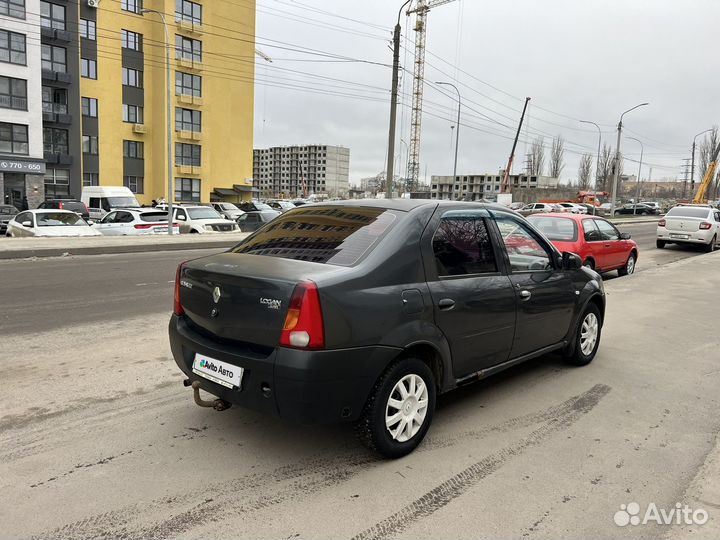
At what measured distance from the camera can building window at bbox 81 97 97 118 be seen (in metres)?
44.1

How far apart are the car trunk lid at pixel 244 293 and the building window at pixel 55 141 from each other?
1777 inches

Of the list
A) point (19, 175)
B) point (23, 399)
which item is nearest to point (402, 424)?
point (23, 399)

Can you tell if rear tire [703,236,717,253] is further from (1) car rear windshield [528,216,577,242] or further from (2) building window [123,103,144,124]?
(2) building window [123,103,144,124]

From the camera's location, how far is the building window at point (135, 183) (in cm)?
4703

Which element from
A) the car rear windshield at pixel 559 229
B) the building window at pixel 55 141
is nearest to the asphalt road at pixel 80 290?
the car rear windshield at pixel 559 229

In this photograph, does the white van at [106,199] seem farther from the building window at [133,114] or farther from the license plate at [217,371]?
the license plate at [217,371]

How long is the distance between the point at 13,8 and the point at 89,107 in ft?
28.0

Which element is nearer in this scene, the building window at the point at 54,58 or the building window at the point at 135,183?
the building window at the point at 54,58

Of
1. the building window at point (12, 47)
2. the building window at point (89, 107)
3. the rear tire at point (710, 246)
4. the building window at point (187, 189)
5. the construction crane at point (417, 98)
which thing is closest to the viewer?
the rear tire at point (710, 246)

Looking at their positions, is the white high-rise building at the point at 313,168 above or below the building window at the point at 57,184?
above

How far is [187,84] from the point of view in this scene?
4809 cm

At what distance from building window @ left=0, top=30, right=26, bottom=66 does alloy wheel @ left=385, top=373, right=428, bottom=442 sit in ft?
143

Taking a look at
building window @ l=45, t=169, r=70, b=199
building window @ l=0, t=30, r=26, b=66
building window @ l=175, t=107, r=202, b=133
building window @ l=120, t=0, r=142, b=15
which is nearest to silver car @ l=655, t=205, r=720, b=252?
building window @ l=175, t=107, r=202, b=133

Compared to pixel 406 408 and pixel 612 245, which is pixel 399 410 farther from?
pixel 612 245
